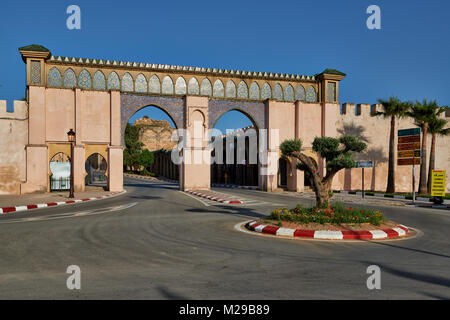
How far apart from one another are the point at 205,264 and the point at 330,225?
4.50 m

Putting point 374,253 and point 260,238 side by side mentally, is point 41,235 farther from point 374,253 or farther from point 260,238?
point 374,253

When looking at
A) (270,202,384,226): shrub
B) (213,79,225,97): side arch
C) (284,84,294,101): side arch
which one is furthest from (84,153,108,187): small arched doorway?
(270,202,384,226): shrub

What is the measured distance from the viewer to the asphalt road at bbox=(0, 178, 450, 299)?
14.8 ft

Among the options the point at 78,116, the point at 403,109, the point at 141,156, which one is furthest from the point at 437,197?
the point at 141,156

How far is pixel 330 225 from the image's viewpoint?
9.19 meters

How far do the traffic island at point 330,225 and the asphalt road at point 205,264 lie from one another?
0.54 meters

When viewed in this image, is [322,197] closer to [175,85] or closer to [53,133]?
[175,85]

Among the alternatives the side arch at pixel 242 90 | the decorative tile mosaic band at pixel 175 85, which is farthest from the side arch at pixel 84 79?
the side arch at pixel 242 90

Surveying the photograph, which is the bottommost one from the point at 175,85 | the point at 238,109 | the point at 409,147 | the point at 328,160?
the point at 328,160

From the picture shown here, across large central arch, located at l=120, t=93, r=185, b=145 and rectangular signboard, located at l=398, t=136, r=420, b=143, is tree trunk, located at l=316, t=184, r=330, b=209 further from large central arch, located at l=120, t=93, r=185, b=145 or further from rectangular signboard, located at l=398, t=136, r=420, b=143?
large central arch, located at l=120, t=93, r=185, b=145

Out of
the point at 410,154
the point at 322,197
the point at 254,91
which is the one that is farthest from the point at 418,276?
the point at 254,91

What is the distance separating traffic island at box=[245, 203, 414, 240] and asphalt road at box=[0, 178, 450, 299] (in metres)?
0.54

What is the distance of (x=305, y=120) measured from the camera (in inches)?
1126

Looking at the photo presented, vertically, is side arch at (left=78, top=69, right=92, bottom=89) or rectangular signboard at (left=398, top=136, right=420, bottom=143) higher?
side arch at (left=78, top=69, right=92, bottom=89)
